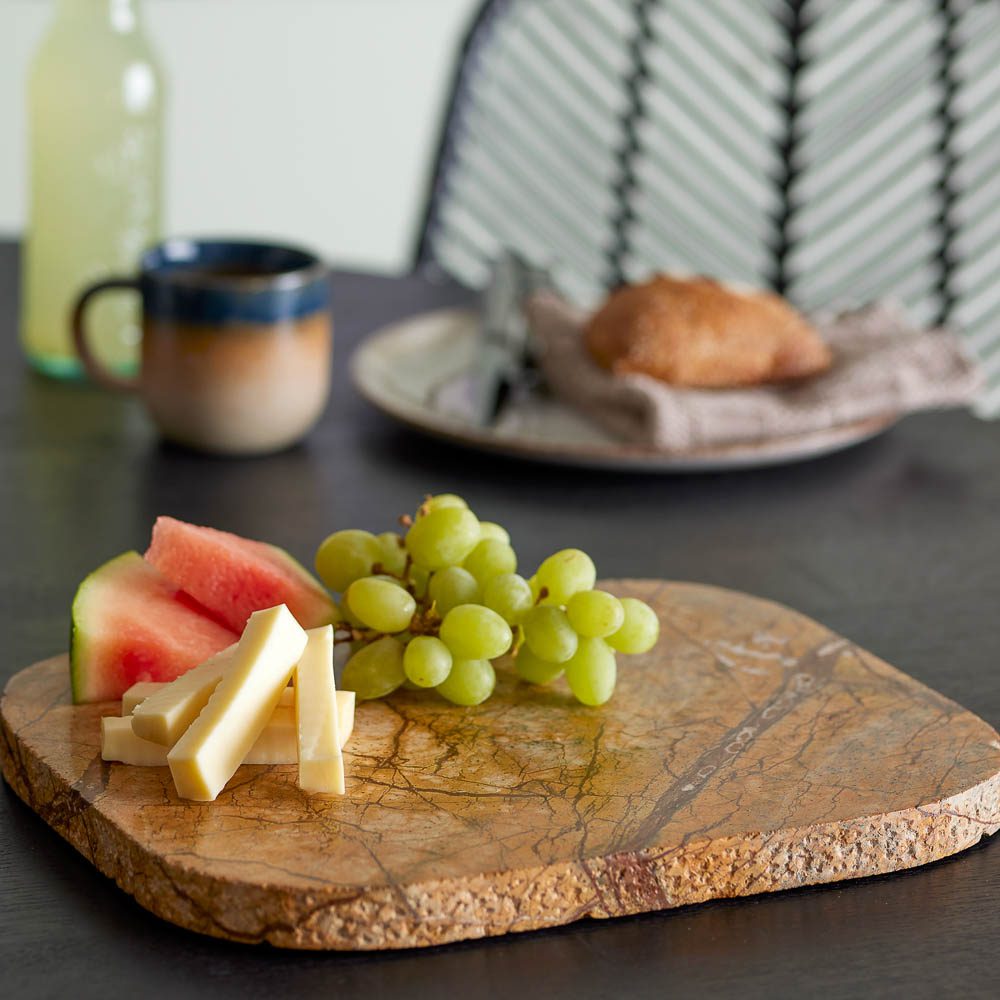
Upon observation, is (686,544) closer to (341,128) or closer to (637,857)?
(637,857)

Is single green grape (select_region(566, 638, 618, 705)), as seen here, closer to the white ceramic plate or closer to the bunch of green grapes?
the bunch of green grapes

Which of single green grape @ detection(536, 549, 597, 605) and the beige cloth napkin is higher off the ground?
single green grape @ detection(536, 549, 597, 605)

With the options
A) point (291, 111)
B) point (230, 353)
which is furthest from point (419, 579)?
point (291, 111)

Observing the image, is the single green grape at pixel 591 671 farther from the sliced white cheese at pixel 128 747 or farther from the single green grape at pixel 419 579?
the sliced white cheese at pixel 128 747

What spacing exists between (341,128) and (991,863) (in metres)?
3.34

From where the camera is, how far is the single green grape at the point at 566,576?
2.84ft

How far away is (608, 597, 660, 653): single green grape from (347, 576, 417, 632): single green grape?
116mm

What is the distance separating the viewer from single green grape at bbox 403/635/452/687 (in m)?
0.81

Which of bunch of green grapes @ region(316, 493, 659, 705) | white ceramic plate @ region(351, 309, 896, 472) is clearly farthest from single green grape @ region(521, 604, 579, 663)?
white ceramic plate @ region(351, 309, 896, 472)

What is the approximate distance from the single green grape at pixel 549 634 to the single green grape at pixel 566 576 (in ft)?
0.05

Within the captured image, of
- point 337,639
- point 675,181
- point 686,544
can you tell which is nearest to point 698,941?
point 337,639

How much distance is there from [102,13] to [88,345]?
0.95 feet

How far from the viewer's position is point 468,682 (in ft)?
2.70

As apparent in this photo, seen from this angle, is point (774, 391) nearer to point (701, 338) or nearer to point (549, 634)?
point (701, 338)
